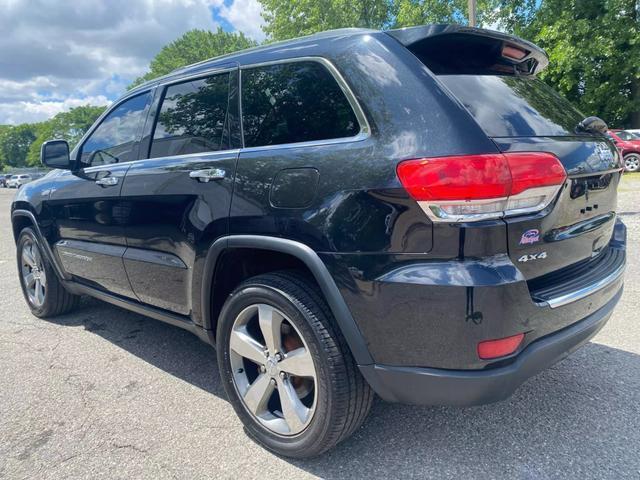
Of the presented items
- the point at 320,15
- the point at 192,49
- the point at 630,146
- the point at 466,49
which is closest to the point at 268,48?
the point at 466,49

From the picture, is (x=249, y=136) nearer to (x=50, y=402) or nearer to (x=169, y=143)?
(x=169, y=143)

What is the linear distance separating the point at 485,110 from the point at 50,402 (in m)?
2.84

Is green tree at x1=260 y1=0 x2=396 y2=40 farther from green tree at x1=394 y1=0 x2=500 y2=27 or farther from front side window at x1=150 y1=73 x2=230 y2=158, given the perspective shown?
front side window at x1=150 y1=73 x2=230 y2=158

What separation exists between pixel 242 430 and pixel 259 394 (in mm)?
309

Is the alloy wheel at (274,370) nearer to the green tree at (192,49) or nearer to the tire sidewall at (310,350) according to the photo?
the tire sidewall at (310,350)

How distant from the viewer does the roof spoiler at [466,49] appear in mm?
1953

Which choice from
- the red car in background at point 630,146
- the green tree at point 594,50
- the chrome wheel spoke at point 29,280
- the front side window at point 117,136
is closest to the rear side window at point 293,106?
the front side window at point 117,136

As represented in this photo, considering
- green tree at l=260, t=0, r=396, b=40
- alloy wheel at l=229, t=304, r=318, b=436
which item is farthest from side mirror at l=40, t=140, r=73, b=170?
green tree at l=260, t=0, r=396, b=40

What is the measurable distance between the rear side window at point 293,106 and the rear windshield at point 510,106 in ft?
1.48

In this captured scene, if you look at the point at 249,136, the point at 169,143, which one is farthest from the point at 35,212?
the point at 249,136

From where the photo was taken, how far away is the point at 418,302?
5.43ft

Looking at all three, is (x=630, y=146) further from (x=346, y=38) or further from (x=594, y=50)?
(x=346, y=38)

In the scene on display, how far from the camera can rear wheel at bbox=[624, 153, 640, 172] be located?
52.6 ft

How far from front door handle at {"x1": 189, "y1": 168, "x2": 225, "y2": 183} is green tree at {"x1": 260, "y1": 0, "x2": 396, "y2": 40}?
22363mm
